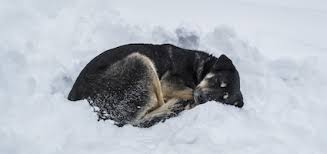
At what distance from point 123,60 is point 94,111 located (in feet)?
3.04

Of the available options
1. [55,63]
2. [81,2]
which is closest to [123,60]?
[55,63]

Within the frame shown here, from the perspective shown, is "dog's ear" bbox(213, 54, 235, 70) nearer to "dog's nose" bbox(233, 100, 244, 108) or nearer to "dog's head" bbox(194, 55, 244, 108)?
"dog's head" bbox(194, 55, 244, 108)

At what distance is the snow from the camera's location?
661 cm

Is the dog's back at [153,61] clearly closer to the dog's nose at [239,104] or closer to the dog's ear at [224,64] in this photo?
the dog's ear at [224,64]

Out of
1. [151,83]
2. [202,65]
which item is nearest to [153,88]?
[151,83]

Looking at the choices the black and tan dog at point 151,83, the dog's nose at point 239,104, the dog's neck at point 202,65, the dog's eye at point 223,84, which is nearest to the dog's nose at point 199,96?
the black and tan dog at point 151,83

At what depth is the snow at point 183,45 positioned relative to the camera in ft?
21.7

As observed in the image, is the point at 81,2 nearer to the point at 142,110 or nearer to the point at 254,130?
the point at 142,110

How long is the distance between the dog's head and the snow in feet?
0.74

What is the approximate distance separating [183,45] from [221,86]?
1.73 meters

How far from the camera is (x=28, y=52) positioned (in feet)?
27.1

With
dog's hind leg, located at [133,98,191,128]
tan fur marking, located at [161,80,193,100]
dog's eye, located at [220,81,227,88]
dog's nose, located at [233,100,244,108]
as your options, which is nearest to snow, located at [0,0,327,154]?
dog's nose, located at [233,100,244,108]

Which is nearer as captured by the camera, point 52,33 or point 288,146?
point 288,146

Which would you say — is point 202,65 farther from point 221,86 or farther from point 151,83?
point 151,83
